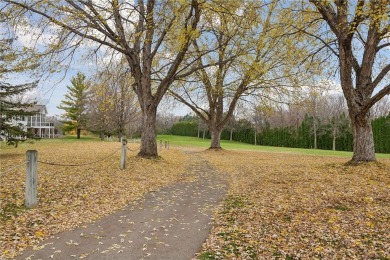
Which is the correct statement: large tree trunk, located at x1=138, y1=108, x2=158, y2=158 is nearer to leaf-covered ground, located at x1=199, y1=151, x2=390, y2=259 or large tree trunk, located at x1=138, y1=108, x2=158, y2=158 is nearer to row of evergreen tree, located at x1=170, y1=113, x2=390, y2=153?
leaf-covered ground, located at x1=199, y1=151, x2=390, y2=259

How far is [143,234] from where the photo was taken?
17.5 feet

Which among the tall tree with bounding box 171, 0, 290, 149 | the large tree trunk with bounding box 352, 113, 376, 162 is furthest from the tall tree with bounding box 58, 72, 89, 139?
the large tree trunk with bounding box 352, 113, 376, 162

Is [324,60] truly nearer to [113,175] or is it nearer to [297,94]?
[297,94]

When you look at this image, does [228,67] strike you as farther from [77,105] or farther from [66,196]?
[77,105]

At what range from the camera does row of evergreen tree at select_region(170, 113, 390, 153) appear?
123ft

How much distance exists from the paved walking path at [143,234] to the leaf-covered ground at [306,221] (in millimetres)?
386

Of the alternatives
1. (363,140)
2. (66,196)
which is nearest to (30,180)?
(66,196)

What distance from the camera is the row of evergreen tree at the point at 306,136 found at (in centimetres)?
3744

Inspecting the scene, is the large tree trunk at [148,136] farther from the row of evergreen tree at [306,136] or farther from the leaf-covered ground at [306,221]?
the row of evergreen tree at [306,136]

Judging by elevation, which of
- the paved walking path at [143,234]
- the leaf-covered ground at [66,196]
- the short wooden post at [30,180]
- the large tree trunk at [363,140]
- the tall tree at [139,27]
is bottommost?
the paved walking path at [143,234]

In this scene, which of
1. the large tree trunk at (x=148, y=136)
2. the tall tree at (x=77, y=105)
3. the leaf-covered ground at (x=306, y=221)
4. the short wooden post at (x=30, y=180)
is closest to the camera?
the leaf-covered ground at (x=306, y=221)

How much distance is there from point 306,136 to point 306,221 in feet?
151

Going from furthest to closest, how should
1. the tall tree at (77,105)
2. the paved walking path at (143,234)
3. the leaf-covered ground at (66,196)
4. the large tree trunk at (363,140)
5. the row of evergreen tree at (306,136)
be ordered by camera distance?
the tall tree at (77,105), the row of evergreen tree at (306,136), the large tree trunk at (363,140), the leaf-covered ground at (66,196), the paved walking path at (143,234)

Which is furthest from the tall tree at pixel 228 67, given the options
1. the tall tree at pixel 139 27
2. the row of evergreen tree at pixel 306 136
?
the row of evergreen tree at pixel 306 136
